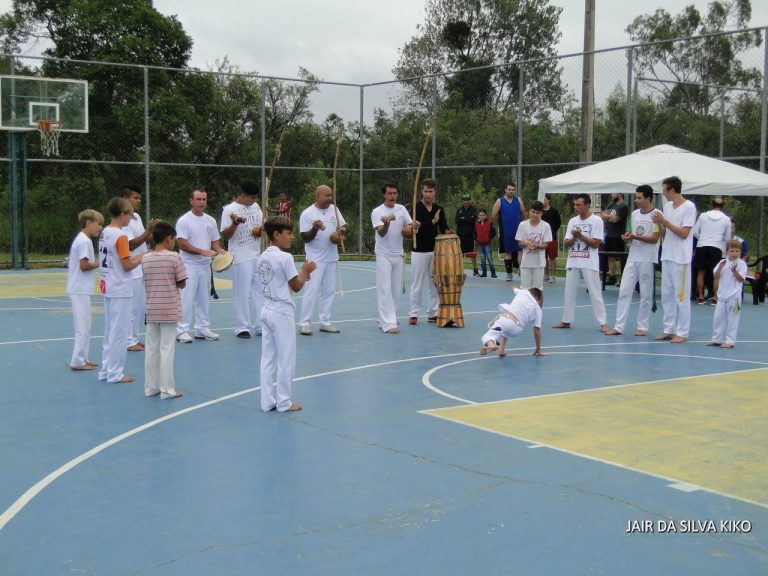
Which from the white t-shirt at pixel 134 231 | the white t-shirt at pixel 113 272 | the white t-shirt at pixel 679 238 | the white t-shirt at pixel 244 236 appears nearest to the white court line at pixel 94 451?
the white t-shirt at pixel 113 272

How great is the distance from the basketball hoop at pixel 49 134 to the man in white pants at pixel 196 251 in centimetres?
1180

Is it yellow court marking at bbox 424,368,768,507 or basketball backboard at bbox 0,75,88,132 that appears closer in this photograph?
yellow court marking at bbox 424,368,768,507

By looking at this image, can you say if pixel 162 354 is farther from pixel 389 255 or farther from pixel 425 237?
pixel 425 237

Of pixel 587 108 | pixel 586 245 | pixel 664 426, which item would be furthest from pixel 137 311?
pixel 587 108

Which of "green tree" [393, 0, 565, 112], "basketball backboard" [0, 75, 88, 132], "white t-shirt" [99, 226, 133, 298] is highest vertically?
"green tree" [393, 0, 565, 112]

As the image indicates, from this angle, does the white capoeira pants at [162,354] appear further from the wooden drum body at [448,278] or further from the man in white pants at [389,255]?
the wooden drum body at [448,278]

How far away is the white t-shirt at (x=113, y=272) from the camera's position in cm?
984

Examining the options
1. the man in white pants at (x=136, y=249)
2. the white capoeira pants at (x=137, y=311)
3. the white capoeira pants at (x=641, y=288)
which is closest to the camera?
the man in white pants at (x=136, y=249)

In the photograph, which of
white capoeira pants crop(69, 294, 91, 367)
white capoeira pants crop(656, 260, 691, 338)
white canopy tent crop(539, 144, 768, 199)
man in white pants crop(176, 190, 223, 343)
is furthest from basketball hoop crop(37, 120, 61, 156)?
white capoeira pants crop(656, 260, 691, 338)

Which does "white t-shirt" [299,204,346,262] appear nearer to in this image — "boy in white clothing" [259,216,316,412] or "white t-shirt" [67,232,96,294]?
"white t-shirt" [67,232,96,294]

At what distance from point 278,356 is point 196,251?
4469mm

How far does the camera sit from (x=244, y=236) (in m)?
13.0

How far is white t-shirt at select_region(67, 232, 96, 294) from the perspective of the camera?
33.3ft

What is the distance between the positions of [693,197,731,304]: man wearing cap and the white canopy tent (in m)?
0.80
